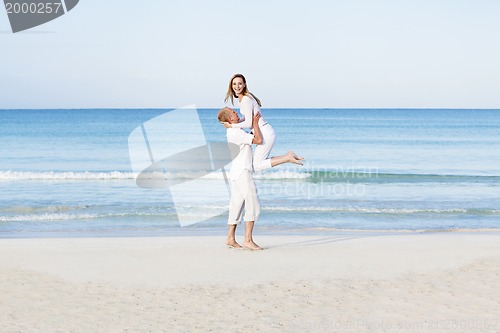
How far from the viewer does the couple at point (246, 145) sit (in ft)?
25.1

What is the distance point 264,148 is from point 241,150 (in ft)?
1.10

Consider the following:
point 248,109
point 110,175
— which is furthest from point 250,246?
point 110,175

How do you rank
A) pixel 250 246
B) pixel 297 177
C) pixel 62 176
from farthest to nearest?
pixel 62 176
pixel 297 177
pixel 250 246

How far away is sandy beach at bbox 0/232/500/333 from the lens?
563 centimetres

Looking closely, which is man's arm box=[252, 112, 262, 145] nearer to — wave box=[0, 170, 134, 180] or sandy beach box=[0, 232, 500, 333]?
sandy beach box=[0, 232, 500, 333]

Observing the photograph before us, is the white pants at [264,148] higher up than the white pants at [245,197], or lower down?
higher up

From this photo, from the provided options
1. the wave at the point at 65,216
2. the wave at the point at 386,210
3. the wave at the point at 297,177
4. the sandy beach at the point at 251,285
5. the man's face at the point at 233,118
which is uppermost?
the man's face at the point at 233,118

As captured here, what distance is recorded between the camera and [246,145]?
26.0 ft

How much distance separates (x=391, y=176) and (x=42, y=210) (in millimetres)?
11263

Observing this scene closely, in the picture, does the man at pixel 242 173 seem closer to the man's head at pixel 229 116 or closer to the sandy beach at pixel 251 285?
the man's head at pixel 229 116

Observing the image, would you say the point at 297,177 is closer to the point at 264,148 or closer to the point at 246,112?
the point at 264,148

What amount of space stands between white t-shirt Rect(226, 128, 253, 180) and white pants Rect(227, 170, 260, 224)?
61 mm

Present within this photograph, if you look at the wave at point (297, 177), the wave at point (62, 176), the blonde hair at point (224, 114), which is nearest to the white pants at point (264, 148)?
the blonde hair at point (224, 114)

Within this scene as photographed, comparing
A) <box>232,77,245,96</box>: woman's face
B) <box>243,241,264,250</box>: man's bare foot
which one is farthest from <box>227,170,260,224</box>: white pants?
<box>232,77,245,96</box>: woman's face
